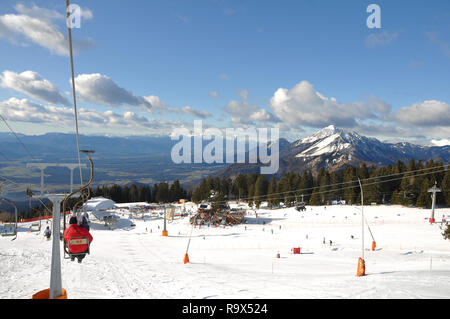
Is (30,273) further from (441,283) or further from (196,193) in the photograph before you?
(196,193)

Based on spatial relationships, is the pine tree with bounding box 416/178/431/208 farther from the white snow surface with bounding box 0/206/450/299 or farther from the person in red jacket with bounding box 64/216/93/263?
the person in red jacket with bounding box 64/216/93/263

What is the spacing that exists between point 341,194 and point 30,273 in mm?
74300

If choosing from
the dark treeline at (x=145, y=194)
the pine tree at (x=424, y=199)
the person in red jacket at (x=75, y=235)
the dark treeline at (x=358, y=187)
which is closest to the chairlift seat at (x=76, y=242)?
the person in red jacket at (x=75, y=235)

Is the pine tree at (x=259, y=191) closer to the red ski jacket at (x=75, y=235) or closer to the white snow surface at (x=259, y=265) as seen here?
the white snow surface at (x=259, y=265)

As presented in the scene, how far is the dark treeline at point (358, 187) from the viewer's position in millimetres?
60344

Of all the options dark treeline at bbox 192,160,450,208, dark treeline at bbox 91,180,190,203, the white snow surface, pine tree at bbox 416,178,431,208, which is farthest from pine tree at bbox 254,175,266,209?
pine tree at bbox 416,178,431,208

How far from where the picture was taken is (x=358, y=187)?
69.8 m

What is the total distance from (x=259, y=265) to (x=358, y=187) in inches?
2230

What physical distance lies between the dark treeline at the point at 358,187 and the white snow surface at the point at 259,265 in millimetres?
8049

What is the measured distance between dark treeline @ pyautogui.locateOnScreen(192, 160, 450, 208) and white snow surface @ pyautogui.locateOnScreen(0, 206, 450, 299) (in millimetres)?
8049

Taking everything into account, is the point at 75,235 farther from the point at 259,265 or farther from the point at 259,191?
the point at 259,191

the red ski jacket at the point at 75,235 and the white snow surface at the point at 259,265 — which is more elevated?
the red ski jacket at the point at 75,235

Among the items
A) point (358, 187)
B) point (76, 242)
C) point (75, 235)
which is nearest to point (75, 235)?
point (75, 235)
